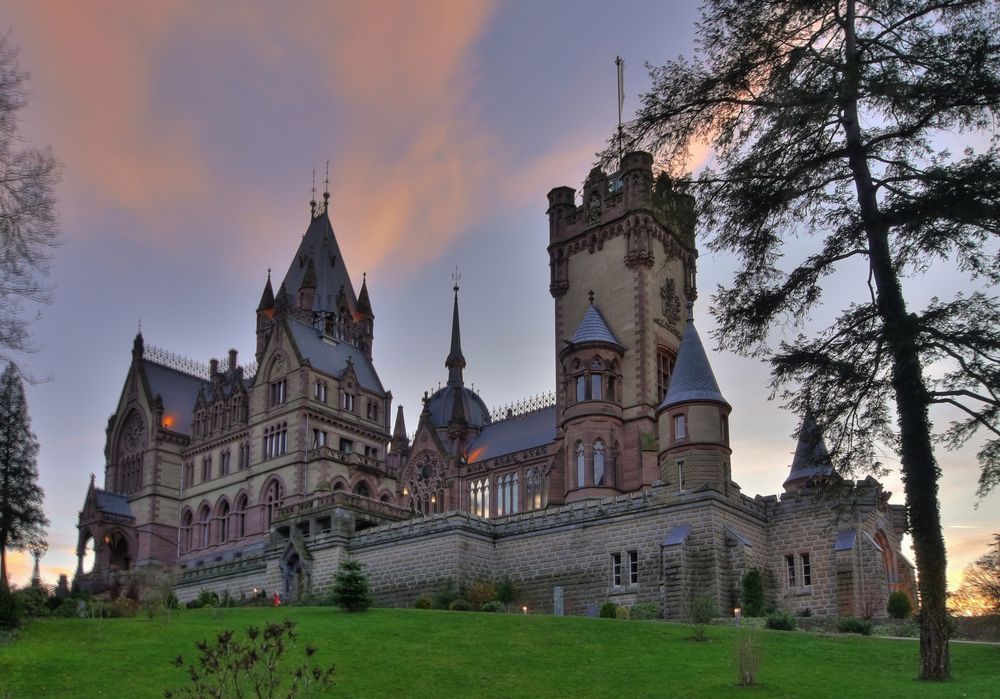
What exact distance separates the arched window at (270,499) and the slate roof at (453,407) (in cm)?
1070

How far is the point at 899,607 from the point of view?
38531 millimetres

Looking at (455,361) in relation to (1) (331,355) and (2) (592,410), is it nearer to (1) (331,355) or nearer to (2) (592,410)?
(1) (331,355)

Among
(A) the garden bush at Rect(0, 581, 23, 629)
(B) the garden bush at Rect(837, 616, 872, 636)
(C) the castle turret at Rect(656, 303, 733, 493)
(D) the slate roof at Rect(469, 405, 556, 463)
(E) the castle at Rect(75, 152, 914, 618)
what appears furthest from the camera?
(D) the slate roof at Rect(469, 405, 556, 463)

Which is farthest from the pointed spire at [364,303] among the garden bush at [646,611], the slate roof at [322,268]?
the garden bush at [646,611]

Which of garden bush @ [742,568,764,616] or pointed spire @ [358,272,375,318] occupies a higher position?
pointed spire @ [358,272,375,318]

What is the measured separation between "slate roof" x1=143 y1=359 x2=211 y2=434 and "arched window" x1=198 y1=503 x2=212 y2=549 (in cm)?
689

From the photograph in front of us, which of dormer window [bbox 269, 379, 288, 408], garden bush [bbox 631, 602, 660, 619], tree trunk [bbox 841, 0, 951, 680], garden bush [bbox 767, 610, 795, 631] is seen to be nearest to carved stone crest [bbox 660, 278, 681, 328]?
garden bush [bbox 631, 602, 660, 619]

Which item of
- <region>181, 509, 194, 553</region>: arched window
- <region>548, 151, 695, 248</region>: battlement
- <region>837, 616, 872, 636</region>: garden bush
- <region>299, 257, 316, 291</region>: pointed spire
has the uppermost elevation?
<region>299, 257, 316, 291</region>: pointed spire

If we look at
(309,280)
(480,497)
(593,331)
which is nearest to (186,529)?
(309,280)

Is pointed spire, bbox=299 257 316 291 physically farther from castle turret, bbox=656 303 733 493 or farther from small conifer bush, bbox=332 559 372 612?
small conifer bush, bbox=332 559 372 612

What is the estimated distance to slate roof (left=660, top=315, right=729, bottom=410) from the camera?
45.7 metres

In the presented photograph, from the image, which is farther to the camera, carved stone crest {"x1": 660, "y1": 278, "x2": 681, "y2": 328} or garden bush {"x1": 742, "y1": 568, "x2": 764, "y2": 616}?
carved stone crest {"x1": 660, "y1": 278, "x2": 681, "y2": 328}

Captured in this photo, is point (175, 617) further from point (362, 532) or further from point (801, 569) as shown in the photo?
point (801, 569)

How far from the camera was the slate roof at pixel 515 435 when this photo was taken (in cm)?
6619
